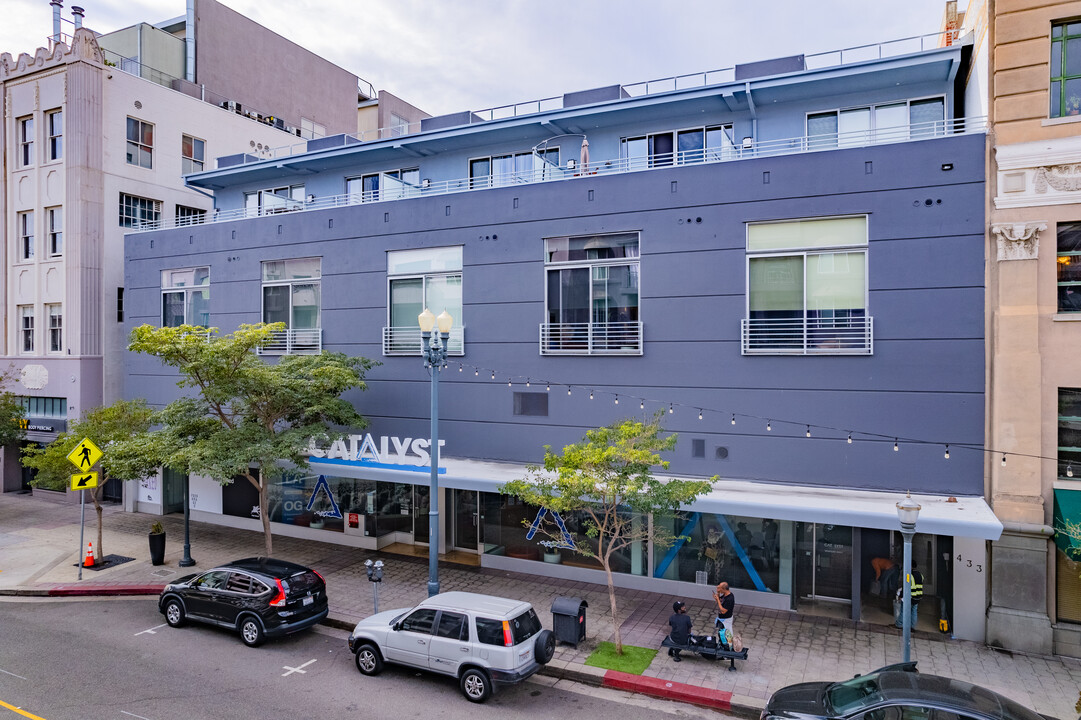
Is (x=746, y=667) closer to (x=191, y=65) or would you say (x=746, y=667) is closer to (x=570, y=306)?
(x=570, y=306)

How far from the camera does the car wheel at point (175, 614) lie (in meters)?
14.8

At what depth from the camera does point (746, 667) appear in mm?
12539

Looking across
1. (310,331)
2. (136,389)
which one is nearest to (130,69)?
(136,389)

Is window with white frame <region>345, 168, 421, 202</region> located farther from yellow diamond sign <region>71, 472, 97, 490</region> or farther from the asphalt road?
the asphalt road

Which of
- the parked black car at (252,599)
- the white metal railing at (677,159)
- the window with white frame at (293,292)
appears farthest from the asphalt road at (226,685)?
the white metal railing at (677,159)

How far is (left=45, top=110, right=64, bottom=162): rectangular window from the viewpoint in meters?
27.5

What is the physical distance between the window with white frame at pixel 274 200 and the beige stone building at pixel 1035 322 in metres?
21.0

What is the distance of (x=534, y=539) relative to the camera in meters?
18.6

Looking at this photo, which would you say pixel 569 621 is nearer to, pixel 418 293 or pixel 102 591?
pixel 418 293

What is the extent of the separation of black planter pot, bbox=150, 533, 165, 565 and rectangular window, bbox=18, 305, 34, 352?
51.0ft

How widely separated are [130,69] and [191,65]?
2.68m

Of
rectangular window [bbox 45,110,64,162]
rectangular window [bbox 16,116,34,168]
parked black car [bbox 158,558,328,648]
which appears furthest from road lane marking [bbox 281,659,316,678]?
rectangular window [bbox 16,116,34,168]

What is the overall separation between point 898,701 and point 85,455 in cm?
1945

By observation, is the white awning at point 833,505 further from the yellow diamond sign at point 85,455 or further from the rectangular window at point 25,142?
the rectangular window at point 25,142
